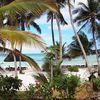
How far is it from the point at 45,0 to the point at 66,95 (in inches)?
148

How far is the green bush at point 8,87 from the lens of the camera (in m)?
13.2

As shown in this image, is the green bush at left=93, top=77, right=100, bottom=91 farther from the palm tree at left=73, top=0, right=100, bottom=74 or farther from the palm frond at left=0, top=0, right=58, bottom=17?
the palm tree at left=73, top=0, right=100, bottom=74

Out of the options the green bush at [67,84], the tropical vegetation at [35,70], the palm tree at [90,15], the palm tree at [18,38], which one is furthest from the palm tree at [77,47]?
the palm tree at [18,38]

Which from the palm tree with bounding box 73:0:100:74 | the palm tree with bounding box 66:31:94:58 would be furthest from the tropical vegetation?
the palm tree with bounding box 66:31:94:58

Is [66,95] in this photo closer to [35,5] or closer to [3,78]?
[3,78]

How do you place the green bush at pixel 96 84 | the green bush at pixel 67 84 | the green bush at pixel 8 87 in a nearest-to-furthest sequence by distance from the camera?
the green bush at pixel 67 84 < the green bush at pixel 8 87 < the green bush at pixel 96 84

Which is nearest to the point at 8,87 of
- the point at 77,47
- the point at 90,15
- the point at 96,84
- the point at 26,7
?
the point at 26,7

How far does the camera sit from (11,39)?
34.5 feet

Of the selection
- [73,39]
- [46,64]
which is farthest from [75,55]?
[46,64]

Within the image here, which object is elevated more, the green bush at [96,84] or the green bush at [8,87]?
the green bush at [96,84]

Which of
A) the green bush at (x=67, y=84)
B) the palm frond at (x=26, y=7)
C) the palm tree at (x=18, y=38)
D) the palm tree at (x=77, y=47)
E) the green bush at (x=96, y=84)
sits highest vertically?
the palm tree at (x=77, y=47)

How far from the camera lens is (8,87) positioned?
525 inches

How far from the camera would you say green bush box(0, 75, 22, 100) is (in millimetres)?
13234

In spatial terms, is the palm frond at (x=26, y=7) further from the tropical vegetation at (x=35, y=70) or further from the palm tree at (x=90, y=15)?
the palm tree at (x=90, y=15)
